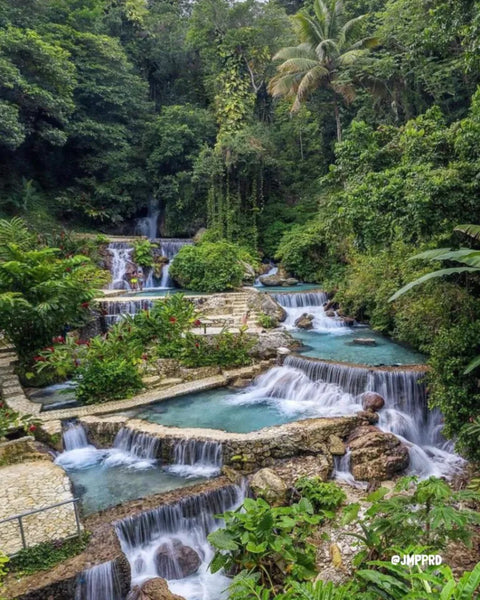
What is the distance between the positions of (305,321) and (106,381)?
723cm

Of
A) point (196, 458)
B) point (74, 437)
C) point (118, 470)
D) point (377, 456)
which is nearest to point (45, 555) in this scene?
point (118, 470)

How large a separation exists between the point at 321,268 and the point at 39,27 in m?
17.9

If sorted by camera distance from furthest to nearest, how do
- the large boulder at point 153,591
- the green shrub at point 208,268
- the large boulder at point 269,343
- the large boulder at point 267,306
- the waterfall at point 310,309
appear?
the green shrub at point 208,268
the waterfall at point 310,309
the large boulder at point 267,306
the large boulder at point 269,343
the large boulder at point 153,591

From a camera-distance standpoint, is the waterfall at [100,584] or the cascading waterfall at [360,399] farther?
the cascading waterfall at [360,399]

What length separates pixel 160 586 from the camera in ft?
15.2

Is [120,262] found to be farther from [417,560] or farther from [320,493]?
[417,560]

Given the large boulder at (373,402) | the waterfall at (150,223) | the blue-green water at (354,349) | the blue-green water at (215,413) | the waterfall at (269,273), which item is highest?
the waterfall at (150,223)

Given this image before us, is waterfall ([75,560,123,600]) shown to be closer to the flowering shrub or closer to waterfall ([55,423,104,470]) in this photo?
waterfall ([55,423,104,470])

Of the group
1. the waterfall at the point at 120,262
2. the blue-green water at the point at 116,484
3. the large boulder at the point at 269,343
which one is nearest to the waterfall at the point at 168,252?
the waterfall at the point at 120,262

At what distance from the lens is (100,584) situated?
4477mm

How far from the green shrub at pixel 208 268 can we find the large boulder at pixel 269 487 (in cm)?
1143

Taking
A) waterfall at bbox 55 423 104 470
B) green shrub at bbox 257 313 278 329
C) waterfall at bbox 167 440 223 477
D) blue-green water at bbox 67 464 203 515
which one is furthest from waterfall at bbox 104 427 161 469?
green shrub at bbox 257 313 278 329

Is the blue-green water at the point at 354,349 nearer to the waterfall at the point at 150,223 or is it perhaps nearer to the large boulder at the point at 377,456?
the large boulder at the point at 377,456

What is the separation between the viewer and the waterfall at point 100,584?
4.35 m
